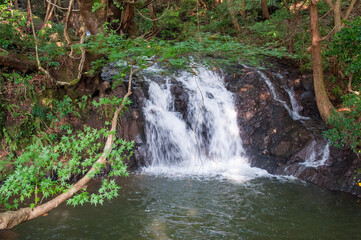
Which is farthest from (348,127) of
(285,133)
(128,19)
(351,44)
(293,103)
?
(128,19)

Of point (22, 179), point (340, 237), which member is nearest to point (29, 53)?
point (22, 179)

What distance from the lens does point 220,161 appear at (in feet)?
30.0

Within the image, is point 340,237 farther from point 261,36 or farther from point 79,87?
point 261,36

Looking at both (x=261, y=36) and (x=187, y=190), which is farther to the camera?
(x=261, y=36)

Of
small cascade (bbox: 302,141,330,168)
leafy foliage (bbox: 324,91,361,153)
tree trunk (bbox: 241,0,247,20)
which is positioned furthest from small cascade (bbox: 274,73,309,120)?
tree trunk (bbox: 241,0,247,20)

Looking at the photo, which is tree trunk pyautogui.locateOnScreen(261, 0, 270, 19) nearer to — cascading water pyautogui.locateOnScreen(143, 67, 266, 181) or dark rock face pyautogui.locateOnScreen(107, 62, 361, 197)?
dark rock face pyautogui.locateOnScreen(107, 62, 361, 197)

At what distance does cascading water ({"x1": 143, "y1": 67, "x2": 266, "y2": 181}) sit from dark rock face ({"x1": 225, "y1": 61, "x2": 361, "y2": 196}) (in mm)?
416

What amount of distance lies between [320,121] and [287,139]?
1.41m

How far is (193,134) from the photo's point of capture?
9258 millimetres

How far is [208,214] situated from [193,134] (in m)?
3.67

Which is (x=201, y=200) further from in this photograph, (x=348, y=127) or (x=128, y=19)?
(x=128, y=19)

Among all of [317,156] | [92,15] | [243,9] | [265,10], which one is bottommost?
[317,156]

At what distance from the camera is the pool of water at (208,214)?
5.14 metres

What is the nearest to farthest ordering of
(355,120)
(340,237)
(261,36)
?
(340,237) → (355,120) → (261,36)
